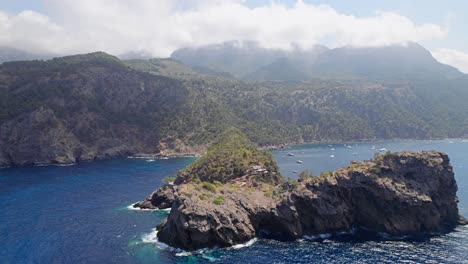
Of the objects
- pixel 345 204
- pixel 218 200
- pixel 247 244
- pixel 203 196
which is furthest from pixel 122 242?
pixel 345 204

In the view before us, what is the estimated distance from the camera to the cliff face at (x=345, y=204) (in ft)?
328

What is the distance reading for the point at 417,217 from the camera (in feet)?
338

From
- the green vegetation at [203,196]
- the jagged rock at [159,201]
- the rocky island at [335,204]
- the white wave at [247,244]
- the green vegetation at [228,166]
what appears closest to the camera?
the white wave at [247,244]

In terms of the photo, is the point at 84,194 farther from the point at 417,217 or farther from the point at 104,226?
the point at 417,217

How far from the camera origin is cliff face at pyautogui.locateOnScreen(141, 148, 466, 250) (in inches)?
3932

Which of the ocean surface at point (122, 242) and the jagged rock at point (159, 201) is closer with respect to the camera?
the ocean surface at point (122, 242)

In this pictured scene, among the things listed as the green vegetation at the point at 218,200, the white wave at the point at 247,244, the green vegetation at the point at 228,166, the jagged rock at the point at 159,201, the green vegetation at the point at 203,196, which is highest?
the green vegetation at the point at 228,166

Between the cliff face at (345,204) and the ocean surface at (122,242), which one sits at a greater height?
the cliff face at (345,204)

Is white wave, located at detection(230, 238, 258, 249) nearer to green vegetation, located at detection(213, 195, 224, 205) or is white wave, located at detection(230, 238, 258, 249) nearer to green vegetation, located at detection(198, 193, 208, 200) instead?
green vegetation, located at detection(213, 195, 224, 205)

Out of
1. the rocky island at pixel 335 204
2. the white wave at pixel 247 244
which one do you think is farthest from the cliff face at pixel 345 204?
the white wave at pixel 247 244

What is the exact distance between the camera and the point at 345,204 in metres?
105

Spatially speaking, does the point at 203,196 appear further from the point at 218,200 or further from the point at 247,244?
the point at 247,244

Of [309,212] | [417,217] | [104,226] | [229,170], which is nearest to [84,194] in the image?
[104,226]

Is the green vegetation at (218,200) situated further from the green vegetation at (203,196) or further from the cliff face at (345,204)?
the green vegetation at (203,196)
